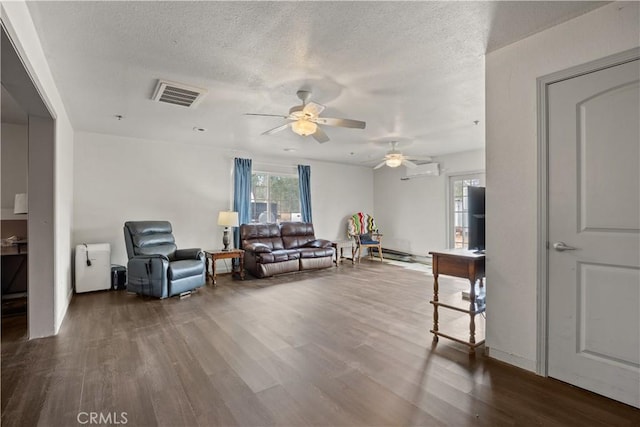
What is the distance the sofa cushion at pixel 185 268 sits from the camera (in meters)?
4.01

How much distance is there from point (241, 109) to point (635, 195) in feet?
11.5

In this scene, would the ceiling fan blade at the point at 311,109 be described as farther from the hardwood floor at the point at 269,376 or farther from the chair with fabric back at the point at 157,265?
the chair with fabric back at the point at 157,265

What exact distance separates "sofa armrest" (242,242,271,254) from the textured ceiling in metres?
2.23

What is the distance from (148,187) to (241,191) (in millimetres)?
1596

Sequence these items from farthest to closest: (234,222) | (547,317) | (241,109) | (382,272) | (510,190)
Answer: (382,272)
(234,222)
(241,109)
(510,190)
(547,317)

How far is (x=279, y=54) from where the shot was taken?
7.84 feet

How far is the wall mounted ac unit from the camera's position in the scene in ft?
21.8

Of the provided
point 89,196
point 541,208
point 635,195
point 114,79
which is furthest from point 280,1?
point 89,196

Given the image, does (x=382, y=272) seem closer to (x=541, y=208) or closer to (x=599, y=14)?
(x=541, y=208)

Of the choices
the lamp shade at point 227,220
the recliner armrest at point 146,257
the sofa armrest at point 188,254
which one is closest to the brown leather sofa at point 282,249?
the lamp shade at point 227,220

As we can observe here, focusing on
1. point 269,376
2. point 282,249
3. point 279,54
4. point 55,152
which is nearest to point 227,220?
point 282,249

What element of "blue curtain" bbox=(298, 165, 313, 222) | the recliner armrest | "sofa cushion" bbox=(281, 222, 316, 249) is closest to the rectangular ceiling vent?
the recliner armrest

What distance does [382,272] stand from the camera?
575 centimetres

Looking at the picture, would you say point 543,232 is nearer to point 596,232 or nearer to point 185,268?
point 596,232
